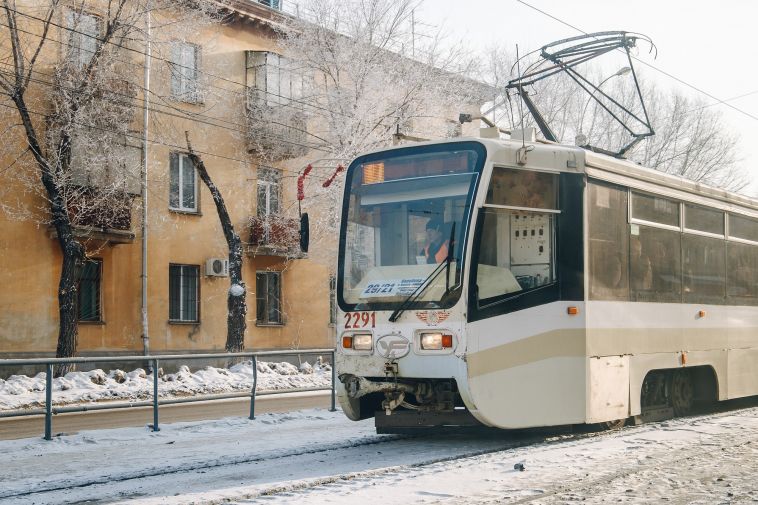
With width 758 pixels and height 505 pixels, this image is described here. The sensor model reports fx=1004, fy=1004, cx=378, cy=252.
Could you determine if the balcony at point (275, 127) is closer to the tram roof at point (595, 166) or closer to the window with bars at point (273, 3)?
the window with bars at point (273, 3)

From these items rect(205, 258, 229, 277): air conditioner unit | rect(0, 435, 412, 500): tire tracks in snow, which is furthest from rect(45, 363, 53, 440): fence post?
rect(205, 258, 229, 277): air conditioner unit

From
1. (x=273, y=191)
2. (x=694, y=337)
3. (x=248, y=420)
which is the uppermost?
(x=273, y=191)

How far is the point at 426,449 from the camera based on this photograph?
35.1 ft

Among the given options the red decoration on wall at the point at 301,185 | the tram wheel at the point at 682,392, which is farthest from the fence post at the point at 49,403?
the tram wheel at the point at 682,392

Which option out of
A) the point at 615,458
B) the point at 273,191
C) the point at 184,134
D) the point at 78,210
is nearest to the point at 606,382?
the point at 615,458

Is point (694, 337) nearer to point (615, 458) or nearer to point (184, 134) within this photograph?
point (615, 458)

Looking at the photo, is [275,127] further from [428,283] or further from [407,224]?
[428,283]

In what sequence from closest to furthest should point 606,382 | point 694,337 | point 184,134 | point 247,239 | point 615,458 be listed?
point 615,458 → point 606,382 → point 694,337 → point 184,134 → point 247,239

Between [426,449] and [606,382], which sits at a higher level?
[606,382]

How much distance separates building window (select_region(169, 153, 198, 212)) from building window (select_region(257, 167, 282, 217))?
2537 mm

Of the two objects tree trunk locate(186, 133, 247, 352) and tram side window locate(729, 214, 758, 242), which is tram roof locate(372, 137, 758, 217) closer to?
tram side window locate(729, 214, 758, 242)

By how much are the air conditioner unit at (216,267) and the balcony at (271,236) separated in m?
1.14

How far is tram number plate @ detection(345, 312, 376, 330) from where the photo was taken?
34.6ft

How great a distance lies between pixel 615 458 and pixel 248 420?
20.4ft
